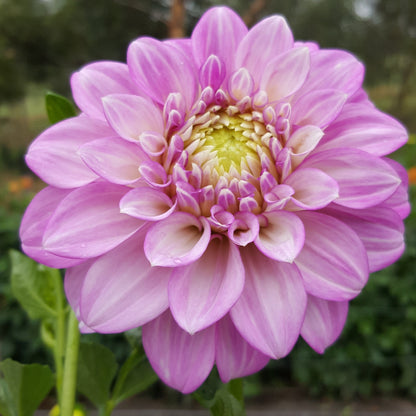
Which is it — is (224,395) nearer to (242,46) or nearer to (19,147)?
(242,46)

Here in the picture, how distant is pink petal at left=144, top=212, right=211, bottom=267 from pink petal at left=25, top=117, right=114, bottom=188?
0.20 ft

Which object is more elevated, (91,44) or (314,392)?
(91,44)

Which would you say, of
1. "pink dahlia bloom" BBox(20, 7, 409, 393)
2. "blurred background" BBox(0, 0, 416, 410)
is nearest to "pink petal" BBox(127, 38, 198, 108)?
"pink dahlia bloom" BBox(20, 7, 409, 393)

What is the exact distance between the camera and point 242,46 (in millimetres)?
355

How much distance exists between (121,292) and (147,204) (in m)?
0.06

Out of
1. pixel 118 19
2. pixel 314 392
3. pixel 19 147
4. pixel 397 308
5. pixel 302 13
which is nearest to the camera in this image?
pixel 397 308

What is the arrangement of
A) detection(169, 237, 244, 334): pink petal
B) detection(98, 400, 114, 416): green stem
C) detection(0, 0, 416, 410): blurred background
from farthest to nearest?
1. detection(0, 0, 416, 410): blurred background
2. detection(98, 400, 114, 416): green stem
3. detection(169, 237, 244, 334): pink petal

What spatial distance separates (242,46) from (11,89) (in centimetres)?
544

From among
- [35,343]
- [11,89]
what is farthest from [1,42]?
[35,343]

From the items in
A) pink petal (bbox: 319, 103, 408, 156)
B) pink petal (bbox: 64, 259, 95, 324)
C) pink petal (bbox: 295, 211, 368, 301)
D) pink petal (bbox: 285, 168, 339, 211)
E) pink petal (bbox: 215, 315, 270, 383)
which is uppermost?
pink petal (bbox: 319, 103, 408, 156)

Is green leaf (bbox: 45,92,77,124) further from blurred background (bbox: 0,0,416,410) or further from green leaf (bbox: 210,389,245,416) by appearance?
blurred background (bbox: 0,0,416,410)

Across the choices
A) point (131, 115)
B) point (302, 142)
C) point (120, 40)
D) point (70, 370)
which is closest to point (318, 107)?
point (302, 142)

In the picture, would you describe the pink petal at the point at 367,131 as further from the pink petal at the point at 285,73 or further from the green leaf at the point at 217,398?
the green leaf at the point at 217,398

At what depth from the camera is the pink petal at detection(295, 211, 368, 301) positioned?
0.94 feet
